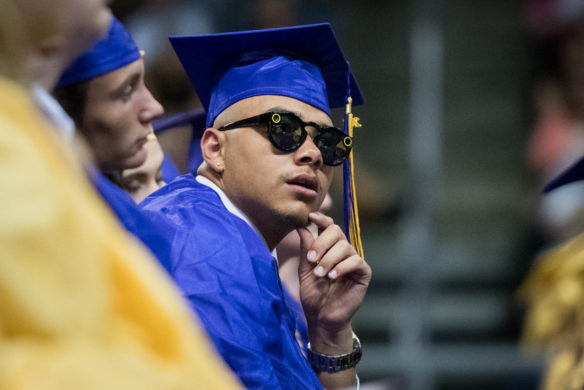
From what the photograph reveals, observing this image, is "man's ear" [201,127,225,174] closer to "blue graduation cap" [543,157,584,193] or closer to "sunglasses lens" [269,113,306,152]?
"sunglasses lens" [269,113,306,152]

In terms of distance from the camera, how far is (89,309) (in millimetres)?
978

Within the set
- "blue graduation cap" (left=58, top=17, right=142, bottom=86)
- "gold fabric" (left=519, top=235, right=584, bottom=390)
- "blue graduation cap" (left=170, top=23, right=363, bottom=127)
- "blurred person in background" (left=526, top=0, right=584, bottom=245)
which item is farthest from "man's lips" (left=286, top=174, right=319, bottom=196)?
"blurred person in background" (left=526, top=0, right=584, bottom=245)

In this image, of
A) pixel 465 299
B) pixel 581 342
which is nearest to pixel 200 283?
pixel 581 342

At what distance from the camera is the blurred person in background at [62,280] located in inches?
36.4

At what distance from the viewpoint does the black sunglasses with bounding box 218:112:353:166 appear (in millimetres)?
2209

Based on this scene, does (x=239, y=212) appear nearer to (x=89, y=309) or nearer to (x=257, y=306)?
(x=257, y=306)

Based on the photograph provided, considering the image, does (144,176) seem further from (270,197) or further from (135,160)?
(270,197)

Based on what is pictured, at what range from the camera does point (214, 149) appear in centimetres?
233

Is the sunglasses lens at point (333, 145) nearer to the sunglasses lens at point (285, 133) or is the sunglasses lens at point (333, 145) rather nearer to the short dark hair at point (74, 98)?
the sunglasses lens at point (285, 133)

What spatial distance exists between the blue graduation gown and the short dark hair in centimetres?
27

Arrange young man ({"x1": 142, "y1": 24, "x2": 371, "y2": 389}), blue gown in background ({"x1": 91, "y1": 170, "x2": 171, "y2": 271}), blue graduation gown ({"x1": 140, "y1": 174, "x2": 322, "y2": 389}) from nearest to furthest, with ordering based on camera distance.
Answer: blue gown in background ({"x1": 91, "y1": 170, "x2": 171, "y2": 271}), blue graduation gown ({"x1": 140, "y1": 174, "x2": 322, "y2": 389}), young man ({"x1": 142, "y1": 24, "x2": 371, "y2": 389})

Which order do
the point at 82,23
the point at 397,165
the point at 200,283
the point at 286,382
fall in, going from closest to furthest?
the point at 82,23 → the point at 200,283 → the point at 286,382 → the point at 397,165

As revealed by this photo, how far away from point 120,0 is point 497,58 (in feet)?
10.1

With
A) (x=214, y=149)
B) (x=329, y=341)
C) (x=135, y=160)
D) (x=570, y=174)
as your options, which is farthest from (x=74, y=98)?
(x=570, y=174)
